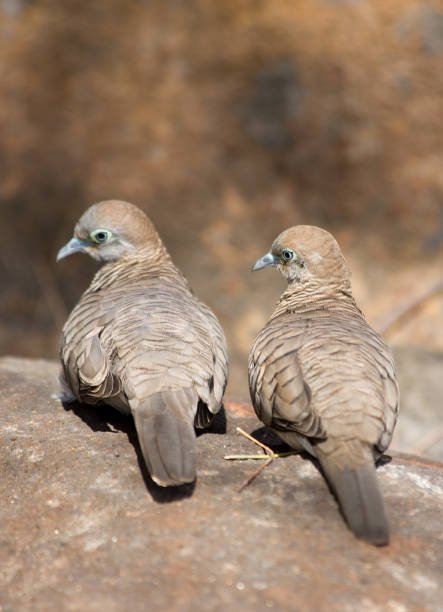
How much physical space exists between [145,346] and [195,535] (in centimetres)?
123

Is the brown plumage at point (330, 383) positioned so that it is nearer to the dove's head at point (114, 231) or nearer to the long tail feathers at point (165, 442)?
the long tail feathers at point (165, 442)

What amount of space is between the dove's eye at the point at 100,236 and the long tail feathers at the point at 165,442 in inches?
78.7

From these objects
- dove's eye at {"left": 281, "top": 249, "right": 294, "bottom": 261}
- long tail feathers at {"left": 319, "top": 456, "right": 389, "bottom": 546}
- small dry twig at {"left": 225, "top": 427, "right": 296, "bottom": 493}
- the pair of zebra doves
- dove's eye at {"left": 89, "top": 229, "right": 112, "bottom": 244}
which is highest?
dove's eye at {"left": 281, "top": 249, "right": 294, "bottom": 261}

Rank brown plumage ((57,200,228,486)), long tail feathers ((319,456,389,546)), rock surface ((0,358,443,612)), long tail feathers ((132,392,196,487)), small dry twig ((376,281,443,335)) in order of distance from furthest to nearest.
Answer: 1. small dry twig ((376,281,443,335))
2. brown plumage ((57,200,228,486))
3. long tail feathers ((132,392,196,487))
4. long tail feathers ((319,456,389,546))
5. rock surface ((0,358,443,612))

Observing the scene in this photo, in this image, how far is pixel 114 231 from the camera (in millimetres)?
5902

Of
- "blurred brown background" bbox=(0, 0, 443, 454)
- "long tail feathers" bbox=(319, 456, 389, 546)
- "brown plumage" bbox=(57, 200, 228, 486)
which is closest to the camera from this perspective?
"long tail feathers" bbox=(319, 456, 389, 546)

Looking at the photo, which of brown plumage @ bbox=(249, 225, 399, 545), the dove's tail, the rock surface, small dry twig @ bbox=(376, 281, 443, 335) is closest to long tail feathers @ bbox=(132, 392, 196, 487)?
the rock surface

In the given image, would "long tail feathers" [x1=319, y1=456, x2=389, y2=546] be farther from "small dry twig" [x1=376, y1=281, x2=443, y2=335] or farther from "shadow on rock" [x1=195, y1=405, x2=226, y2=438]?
"small dry twig" [x1=376, y1=281, x2=443, y2=335]

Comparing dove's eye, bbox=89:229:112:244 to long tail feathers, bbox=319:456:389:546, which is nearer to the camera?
long tail feathers, bbox=319:456:389:546

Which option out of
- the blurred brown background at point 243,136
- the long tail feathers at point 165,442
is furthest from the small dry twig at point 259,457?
the blurred brown background at point 243,136

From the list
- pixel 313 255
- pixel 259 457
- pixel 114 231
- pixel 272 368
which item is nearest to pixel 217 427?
pixel 259 457

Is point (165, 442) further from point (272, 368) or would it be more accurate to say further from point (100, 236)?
point (100, 236)

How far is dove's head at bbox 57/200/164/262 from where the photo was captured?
19.3ft

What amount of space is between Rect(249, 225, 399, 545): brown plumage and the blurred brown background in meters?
3.55
